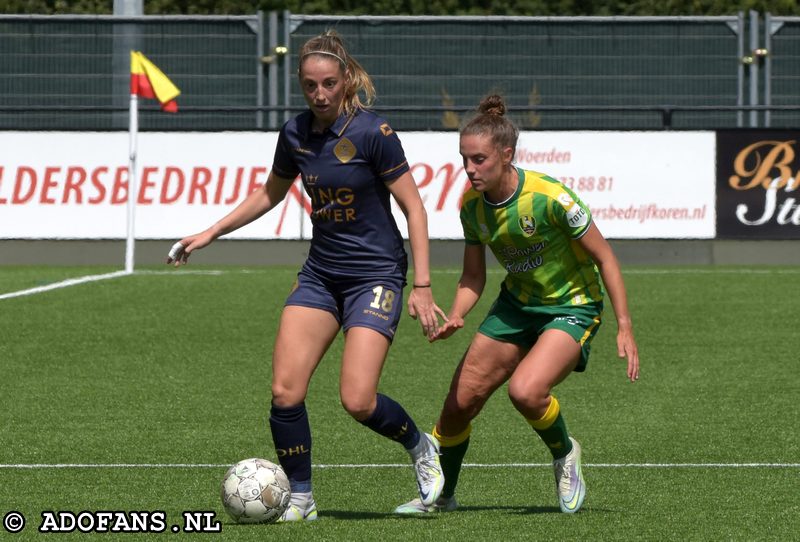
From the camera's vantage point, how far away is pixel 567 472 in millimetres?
6844

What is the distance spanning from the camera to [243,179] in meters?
19.8

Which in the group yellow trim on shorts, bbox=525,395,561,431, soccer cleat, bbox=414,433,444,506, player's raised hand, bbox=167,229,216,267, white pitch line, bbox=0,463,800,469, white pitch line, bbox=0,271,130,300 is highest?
player's raised hand, bbox=167,229,216,267

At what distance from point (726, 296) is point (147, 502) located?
33.4 ft

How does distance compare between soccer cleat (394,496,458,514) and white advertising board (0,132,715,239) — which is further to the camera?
white advertising board (0,132,715,239)

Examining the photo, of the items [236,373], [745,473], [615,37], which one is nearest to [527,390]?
[745,473]

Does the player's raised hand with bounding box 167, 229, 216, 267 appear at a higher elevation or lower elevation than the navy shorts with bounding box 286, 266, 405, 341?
higher

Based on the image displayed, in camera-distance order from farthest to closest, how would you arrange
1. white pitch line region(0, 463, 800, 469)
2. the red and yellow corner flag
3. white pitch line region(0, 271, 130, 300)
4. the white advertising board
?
the red and yellow corner flag, the white advertising board, white pitch line region(0, 271, 130, 300), white pitch line region(0, 463, 800, 469)

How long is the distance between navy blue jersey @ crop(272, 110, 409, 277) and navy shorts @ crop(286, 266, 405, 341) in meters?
0.05

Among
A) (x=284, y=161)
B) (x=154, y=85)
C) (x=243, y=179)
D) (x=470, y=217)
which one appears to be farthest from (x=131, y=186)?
(x=470, y=217)

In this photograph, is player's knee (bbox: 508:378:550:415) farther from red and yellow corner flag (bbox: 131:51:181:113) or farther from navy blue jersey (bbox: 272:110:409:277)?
red and yellow corner flag (bbox: 131:51:181:113)

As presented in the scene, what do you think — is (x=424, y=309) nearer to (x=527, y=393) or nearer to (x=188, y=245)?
(x=527, y=393)

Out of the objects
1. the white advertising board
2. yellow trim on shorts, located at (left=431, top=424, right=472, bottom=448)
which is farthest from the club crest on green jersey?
the white advertising board

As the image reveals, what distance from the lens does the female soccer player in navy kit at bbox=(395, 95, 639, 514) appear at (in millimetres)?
6633

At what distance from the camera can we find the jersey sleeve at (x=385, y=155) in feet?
21.8
